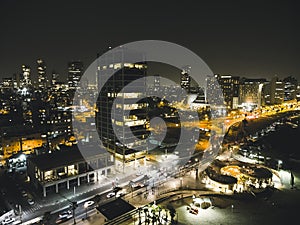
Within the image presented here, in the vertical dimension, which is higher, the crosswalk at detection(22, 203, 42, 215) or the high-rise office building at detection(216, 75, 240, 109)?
the high-rise office building at detection(216, 75, 240, 109)

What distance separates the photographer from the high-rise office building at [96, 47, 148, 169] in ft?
100.0

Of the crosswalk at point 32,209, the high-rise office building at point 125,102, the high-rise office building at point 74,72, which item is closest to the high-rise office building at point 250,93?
the high-rise office building at point 125,102

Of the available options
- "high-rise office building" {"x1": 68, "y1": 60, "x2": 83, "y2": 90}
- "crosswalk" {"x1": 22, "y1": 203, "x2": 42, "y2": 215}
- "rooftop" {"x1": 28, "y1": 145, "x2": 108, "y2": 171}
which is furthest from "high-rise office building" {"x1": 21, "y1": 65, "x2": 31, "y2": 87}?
"crosswalk" {"x1": 22, "y1": 203, "x2": 42, "y2": 215}

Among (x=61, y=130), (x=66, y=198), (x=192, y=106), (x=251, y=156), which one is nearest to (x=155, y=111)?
(x=192, y=106)

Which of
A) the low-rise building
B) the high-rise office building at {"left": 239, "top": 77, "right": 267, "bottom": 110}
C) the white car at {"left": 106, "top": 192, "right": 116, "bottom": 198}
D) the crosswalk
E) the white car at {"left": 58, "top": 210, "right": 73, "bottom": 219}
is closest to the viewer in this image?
the white car at {"left": 58, "top": 210, "right": 73, "bottom": 219}

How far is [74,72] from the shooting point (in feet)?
519

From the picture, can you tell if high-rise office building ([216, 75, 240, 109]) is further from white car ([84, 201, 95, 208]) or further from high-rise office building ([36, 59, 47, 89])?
high-rise office building ([36, 59, 47, 89])

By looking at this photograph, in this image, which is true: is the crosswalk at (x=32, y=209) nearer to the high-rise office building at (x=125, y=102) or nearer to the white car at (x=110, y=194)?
the white car at (x=110, y=194)

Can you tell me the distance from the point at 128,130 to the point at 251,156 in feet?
67.3

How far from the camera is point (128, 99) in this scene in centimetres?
3073

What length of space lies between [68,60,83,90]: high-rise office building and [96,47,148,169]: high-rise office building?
127452 mm

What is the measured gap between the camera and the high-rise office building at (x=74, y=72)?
154350 millimetres

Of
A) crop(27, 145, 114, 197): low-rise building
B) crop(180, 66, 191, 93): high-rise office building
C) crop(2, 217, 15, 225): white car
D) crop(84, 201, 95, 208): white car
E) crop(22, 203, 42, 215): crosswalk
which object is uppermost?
crop(180, 66, 191, 93): high-rise office building

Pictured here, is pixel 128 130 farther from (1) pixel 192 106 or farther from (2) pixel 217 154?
(1) pixel 192 106
